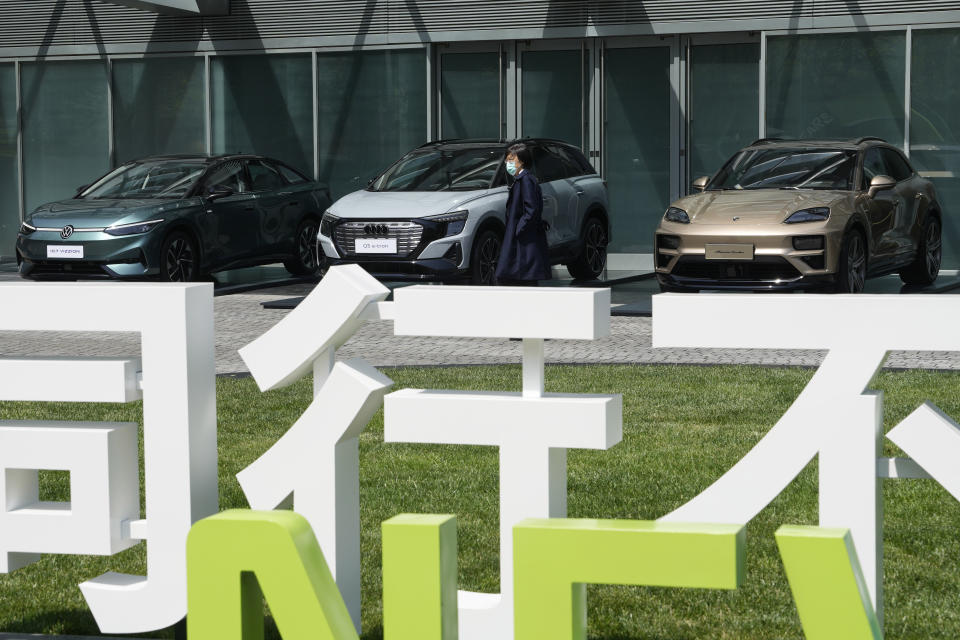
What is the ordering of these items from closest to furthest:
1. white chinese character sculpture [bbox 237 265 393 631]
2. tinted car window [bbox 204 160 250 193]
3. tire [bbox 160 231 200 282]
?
white chinese character sculpture [bbox 237 265 393 631], tire [bbox 160 231 200 282], tinted car window [bbox 204 160 250 193]

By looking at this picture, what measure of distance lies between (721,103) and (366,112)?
4.91 meters

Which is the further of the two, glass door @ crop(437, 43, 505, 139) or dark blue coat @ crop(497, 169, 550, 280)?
glass door @ crop(437, 43, 505, 139)

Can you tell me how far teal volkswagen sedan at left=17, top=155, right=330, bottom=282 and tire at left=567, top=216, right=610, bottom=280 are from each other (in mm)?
3093

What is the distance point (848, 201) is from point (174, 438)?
36.9 feet

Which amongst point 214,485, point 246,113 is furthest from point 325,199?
point 214,485

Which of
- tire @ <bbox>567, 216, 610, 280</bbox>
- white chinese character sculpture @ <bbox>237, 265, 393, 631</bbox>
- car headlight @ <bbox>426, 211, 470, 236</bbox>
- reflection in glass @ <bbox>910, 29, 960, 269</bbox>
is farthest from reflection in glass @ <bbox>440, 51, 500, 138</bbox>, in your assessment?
white chinese character sculpture @ <bbox>237, 265, 393, 631</bbox>

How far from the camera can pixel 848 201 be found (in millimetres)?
14195

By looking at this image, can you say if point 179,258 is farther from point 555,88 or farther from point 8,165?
point 8,165

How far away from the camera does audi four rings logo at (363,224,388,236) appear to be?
15.3 meters

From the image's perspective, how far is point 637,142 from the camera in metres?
20.5

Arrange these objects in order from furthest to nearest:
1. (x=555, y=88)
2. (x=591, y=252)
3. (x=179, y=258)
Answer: (x=555, y=88) < (x=591, y=252) < (x=179, y=258)

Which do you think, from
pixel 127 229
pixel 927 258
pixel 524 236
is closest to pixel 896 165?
pixel 927 258

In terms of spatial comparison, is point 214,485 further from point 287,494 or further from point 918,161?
point 918,161

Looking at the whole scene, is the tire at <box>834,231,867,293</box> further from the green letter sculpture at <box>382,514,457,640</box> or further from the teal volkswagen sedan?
the green letter sculpture at <box>382,514,457,640</box>
